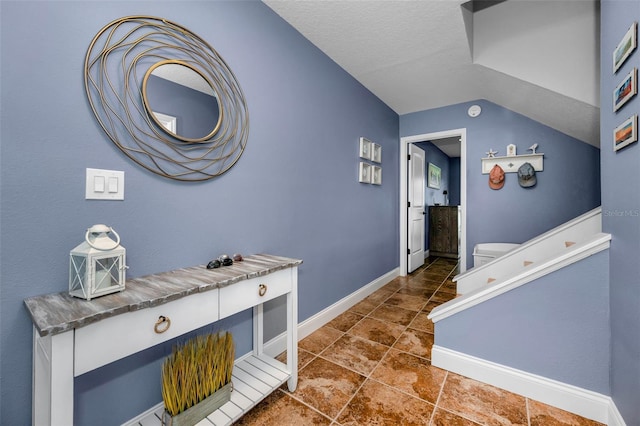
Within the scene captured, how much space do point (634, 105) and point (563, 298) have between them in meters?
0.96

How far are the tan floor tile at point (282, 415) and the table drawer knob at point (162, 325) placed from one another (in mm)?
742

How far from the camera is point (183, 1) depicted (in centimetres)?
136

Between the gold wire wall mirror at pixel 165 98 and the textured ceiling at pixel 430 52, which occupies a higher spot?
the textured ceiling at pixel 430 52

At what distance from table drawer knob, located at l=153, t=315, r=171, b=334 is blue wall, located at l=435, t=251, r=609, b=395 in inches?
65.3

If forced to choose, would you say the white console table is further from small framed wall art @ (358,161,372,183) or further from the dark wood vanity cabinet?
the dark wood vanity cabinet

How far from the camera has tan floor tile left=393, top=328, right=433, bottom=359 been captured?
198cm

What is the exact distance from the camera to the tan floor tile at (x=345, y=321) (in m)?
2.39

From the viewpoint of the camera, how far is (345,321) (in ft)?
8.22

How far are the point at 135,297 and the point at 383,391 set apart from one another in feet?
4.68

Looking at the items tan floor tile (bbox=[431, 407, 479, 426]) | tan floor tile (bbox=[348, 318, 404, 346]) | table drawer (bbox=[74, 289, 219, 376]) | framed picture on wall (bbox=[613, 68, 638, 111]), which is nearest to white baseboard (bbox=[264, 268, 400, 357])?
tan floor tile (bbox=[348, 318, 404, 346])

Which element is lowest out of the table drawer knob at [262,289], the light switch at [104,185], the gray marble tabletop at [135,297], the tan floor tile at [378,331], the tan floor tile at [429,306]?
the tan floor tile at [378,331]

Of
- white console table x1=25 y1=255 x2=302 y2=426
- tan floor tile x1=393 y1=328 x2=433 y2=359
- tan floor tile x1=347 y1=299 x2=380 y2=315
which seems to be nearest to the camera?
white console table x1=25 y1=255 x2=302 y2=426

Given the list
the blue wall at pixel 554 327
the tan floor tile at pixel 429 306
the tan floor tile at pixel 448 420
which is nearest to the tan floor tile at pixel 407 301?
the tan floor tile at pixel 429 306

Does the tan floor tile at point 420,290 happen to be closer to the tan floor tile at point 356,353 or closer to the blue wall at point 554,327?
the tan floor tile at point 356,353
